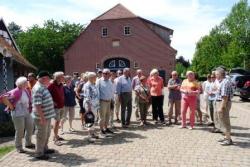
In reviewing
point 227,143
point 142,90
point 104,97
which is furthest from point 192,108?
point 104,97

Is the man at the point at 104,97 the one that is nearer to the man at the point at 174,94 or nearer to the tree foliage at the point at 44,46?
the man at the point at 174,94

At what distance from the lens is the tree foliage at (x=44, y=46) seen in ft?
198

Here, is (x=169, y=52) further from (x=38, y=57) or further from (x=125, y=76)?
(x=125, y=76)

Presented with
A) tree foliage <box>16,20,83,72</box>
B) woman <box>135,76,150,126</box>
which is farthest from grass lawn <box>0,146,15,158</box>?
tree foliage <box>16,20,83,72</box>

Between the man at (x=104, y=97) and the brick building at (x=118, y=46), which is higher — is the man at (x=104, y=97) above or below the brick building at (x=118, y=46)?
below

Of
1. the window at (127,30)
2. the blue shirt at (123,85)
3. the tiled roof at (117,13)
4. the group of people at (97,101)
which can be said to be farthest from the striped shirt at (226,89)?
the tiled roof at (117,13)

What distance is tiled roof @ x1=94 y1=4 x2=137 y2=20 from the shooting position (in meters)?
48.4

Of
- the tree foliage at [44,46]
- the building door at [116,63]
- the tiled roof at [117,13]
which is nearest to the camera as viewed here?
the building door at [116,63]

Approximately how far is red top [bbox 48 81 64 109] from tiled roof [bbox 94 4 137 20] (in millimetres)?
38915

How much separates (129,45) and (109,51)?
8.37 ft

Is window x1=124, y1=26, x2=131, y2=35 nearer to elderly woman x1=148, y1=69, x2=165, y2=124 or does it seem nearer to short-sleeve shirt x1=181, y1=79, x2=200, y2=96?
elderly woman x1=148, y1=69, x2=165, y2=124

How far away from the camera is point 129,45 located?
158 feet

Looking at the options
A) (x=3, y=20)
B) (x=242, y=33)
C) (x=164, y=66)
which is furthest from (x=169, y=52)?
(x=3, y=20)

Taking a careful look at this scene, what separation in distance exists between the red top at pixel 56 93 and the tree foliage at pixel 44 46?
50.9 meters
